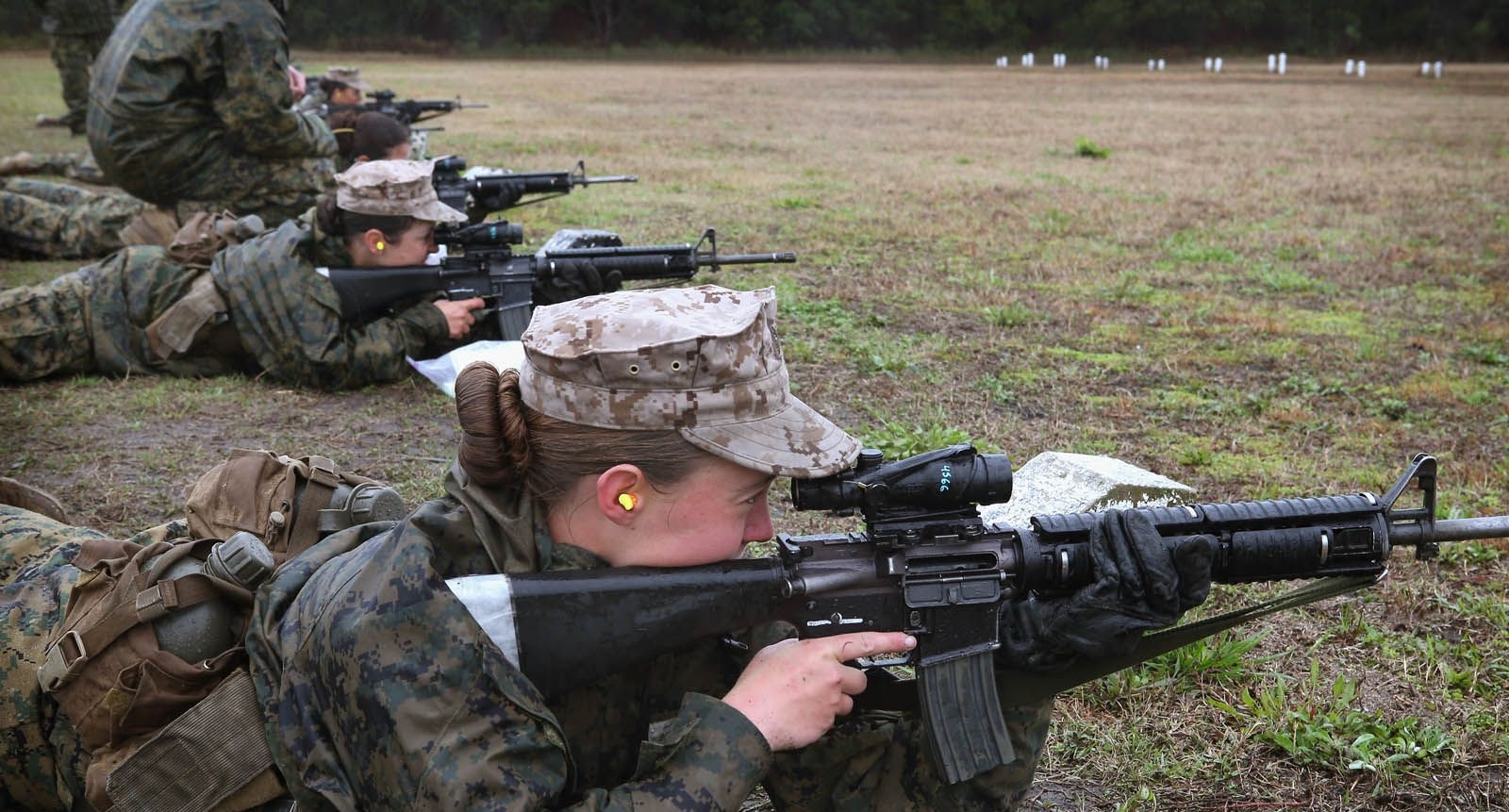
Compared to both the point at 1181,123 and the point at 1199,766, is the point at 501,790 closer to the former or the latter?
the point at 1199,766

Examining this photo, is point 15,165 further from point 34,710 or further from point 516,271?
point 34,710

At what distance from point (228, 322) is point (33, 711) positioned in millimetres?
4091

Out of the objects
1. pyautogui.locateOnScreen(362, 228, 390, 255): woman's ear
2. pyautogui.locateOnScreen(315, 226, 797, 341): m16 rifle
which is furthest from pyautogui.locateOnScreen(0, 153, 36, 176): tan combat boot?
pyautogui.locateOnScreen(362, 228, 390, 255): woman's ear

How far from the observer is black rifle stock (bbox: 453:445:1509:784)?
7.36 ft

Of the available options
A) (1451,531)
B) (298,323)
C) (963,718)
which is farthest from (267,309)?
(1451,531)

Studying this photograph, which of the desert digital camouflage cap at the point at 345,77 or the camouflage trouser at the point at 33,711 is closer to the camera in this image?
the camouflage trouser at the point at 33,711

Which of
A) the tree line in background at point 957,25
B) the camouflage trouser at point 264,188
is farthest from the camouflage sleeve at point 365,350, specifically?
the tree line in background at point 957,25

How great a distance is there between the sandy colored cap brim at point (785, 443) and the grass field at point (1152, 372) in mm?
1444

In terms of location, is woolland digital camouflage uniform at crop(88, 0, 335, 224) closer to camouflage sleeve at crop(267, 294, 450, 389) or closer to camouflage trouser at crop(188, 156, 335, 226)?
camouflage trouser at crop(188, 156, 335, 226)

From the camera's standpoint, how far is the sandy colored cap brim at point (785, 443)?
2223 millimetres

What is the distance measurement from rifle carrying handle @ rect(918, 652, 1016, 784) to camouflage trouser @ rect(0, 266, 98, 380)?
18.6 feet

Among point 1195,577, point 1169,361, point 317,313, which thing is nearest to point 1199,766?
point 1195,577

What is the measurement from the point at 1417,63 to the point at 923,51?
61.7ft

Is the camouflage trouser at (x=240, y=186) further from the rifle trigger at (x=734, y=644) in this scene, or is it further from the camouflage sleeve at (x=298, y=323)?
the rifle trigger at (x=734, y=644)
